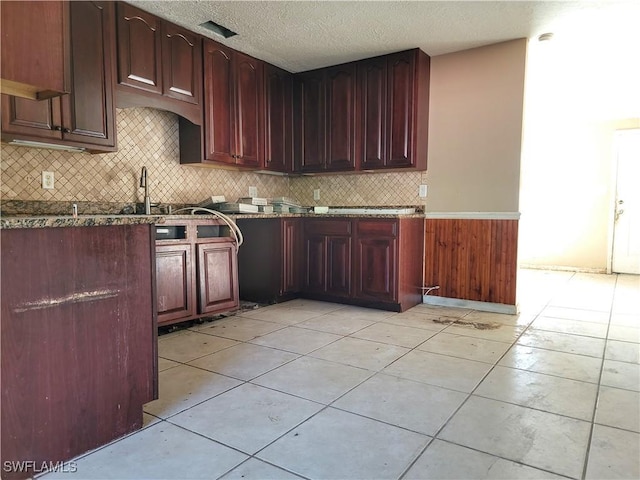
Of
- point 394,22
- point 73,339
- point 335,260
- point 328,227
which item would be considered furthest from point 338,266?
point 73,339

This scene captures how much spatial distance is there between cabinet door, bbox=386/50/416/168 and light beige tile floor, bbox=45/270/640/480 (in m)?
1.59

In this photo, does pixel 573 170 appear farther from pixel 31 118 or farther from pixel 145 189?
pixel 31 118

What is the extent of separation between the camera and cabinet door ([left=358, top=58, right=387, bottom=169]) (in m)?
3.96

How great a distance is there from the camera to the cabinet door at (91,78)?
2598 mm

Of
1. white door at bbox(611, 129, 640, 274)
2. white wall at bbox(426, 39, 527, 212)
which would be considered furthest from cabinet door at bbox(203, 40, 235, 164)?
white door at bbox(611, 129, 640, 274)

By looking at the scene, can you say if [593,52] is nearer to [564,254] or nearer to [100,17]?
[564,254]

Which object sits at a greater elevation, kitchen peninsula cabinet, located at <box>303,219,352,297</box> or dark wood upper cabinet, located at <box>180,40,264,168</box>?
dark wood upper cabinet, located at <box>180,40,264,168</box>

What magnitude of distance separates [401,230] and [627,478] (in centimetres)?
246

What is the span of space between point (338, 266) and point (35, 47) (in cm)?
300

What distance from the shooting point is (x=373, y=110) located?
13.2ft

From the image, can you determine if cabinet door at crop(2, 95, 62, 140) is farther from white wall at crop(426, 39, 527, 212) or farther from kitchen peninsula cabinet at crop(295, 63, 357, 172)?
white wall at crop(426, 39, 527, 212)

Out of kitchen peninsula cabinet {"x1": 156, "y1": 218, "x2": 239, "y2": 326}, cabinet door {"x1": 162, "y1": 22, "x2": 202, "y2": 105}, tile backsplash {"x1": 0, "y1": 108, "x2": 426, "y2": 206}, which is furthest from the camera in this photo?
cabinet door {"x1": 162, "y1": 22, "x2": 202, "y2": 105}

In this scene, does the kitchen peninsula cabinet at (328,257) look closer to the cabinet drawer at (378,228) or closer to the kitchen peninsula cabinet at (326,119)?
the cabinet drawer at (378,228)

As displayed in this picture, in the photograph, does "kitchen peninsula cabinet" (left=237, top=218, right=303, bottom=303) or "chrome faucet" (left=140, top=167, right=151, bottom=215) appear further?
"kitchen peninsula cabinet" (left=237, top=218, right=303, bottom=303)
